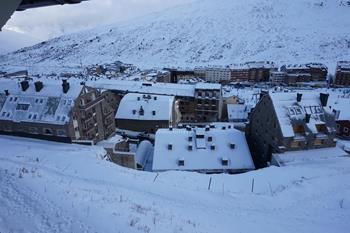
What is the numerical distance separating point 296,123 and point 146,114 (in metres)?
29.3

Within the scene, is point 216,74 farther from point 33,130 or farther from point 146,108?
point 33,130

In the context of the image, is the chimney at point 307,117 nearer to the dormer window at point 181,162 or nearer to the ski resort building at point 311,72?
the dormer window at point 181,162

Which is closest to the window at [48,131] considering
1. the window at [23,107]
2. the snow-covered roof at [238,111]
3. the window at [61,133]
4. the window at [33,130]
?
the window at [61,133]

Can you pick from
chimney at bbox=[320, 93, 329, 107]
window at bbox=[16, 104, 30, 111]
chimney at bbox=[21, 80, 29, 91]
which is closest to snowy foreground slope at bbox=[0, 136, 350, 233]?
window at bbox=[16, 104, 30, 111]

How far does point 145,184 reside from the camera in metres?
21.8

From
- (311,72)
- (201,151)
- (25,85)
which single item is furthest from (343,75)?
(25,85)

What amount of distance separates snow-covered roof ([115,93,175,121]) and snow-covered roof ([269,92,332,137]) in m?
23.2

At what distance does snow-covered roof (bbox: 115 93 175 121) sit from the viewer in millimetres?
54428

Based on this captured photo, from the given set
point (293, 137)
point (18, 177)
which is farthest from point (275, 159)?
point (18, 177)

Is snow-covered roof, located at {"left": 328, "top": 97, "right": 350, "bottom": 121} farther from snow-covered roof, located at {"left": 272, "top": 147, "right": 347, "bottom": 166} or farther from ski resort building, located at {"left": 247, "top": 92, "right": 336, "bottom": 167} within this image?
snow-covered roof, located at {"left": 272, "top": 147, "right": 347, "bottom": 166}

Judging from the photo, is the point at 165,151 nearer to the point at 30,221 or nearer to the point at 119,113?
the point at 119,113

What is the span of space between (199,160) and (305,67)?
104 m

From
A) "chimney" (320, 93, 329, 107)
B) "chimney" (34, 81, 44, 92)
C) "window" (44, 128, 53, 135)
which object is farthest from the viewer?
"chimney" (34, 81, 44, 92)

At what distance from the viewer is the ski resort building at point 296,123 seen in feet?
114
